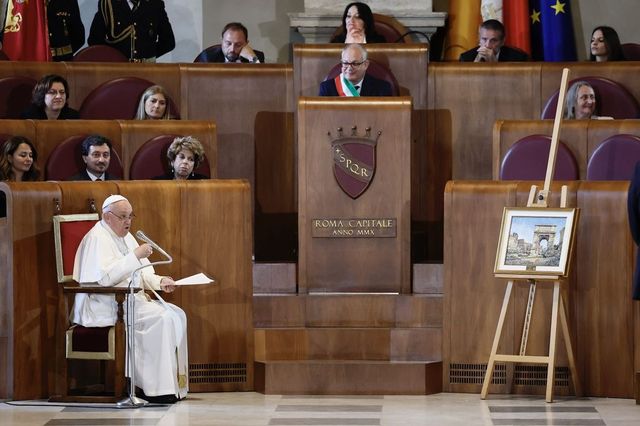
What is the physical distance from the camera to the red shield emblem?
8320 mm

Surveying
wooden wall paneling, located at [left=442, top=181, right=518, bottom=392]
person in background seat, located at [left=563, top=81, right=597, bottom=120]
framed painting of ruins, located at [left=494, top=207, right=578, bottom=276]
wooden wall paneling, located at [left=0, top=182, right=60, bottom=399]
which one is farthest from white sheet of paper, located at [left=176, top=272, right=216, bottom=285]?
person in background seat, located at [left=563, top=81, right=597, bottom=120]

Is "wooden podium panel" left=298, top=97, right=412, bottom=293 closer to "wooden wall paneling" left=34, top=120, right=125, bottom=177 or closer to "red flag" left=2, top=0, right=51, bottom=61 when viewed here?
"wooden wall paneling" left=34, top=120, right=125, bottom=177

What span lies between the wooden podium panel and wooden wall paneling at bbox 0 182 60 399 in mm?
1355

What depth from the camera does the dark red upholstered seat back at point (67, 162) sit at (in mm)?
8516

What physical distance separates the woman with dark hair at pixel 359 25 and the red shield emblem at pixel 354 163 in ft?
4.69

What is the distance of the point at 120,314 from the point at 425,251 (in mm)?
2315

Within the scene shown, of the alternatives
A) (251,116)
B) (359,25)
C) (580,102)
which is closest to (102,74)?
(251,116)

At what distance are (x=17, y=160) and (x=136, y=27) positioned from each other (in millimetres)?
2485

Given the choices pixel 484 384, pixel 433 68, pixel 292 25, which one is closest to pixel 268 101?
pixel 433 68

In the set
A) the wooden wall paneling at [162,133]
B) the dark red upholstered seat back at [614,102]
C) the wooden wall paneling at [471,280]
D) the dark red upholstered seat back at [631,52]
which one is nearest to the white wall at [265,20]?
the dark red upholstered seat back at [631,52]

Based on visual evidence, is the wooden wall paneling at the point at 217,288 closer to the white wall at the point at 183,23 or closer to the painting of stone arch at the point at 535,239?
the painting of stone arch at the point at 535,239

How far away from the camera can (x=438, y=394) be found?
7793 millimetres

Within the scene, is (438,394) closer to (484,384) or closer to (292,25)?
(484,384)

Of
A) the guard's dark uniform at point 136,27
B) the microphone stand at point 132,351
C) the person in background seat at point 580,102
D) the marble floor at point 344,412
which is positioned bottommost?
the marble floor at point 344,412
